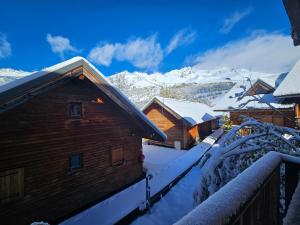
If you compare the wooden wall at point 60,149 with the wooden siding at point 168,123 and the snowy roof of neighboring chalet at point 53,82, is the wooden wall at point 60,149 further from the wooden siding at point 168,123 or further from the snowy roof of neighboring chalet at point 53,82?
the wooden siding at point 168,123

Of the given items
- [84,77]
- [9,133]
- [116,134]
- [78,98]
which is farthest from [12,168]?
[116,134]

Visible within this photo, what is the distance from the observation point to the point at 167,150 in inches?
796

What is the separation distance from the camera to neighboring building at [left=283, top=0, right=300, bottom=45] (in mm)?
2285

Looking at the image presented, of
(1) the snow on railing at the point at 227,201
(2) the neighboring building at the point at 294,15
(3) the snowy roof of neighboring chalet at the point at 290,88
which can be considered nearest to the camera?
(1) the snow on railing at the point at 227,201

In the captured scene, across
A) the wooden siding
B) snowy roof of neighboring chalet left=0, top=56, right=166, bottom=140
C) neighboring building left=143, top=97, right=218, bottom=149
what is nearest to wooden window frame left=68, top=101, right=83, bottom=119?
snowy roof of neighboring chalet left=0, top=56, right=166, bottom=140

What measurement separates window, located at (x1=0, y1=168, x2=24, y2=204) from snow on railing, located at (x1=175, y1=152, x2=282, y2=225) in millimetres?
7688

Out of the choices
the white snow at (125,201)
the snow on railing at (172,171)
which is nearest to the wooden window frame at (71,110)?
the white snow at (125,201)

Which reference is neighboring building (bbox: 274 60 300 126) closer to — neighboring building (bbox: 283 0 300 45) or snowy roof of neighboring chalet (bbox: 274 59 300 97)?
snowy roof of neighboring chalet (bbox: 274 59 300 97)

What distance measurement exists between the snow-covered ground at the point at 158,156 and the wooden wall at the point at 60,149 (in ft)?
11.5

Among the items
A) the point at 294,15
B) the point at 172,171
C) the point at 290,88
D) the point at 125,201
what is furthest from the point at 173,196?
the point at 294,15

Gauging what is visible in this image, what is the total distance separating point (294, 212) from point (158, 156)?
15872 mm

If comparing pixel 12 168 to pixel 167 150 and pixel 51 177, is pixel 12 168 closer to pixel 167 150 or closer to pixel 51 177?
pixel 51 177

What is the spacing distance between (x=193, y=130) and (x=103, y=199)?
1536cm

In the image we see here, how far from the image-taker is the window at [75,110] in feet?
29.3
